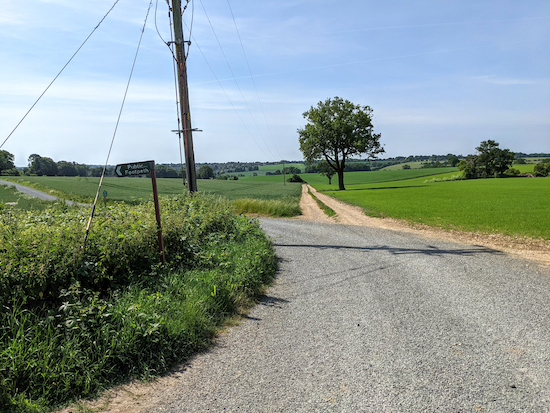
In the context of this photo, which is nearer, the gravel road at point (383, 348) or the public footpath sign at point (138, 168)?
the gravel road at point (383, 348)

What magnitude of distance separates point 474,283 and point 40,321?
25.3ft

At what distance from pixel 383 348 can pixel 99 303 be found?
3.92m

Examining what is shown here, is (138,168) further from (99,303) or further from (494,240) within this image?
(494,240)

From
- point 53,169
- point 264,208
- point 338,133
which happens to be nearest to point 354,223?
point 264,208

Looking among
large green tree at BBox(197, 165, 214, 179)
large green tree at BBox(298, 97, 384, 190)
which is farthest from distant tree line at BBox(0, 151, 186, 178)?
large green tree at BBox(298, 97, 384, 190)

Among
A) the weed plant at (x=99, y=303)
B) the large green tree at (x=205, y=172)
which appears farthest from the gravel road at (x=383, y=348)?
the large green tree at (x=205, y=172)

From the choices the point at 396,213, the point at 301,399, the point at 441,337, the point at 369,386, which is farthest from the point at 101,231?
the point at 396,213

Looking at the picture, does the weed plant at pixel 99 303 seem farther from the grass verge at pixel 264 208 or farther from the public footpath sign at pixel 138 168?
the grass verge at pixel 264 208

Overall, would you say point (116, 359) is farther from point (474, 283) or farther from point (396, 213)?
point (396, 213)

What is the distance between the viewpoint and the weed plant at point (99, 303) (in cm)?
367

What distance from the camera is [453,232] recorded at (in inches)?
556

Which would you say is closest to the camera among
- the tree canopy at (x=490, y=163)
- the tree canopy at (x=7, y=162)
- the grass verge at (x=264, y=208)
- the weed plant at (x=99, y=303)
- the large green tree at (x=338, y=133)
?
the weed plant at (x=99, y=303)

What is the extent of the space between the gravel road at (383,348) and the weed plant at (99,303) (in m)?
0.47

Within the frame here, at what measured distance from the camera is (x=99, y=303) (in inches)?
194
